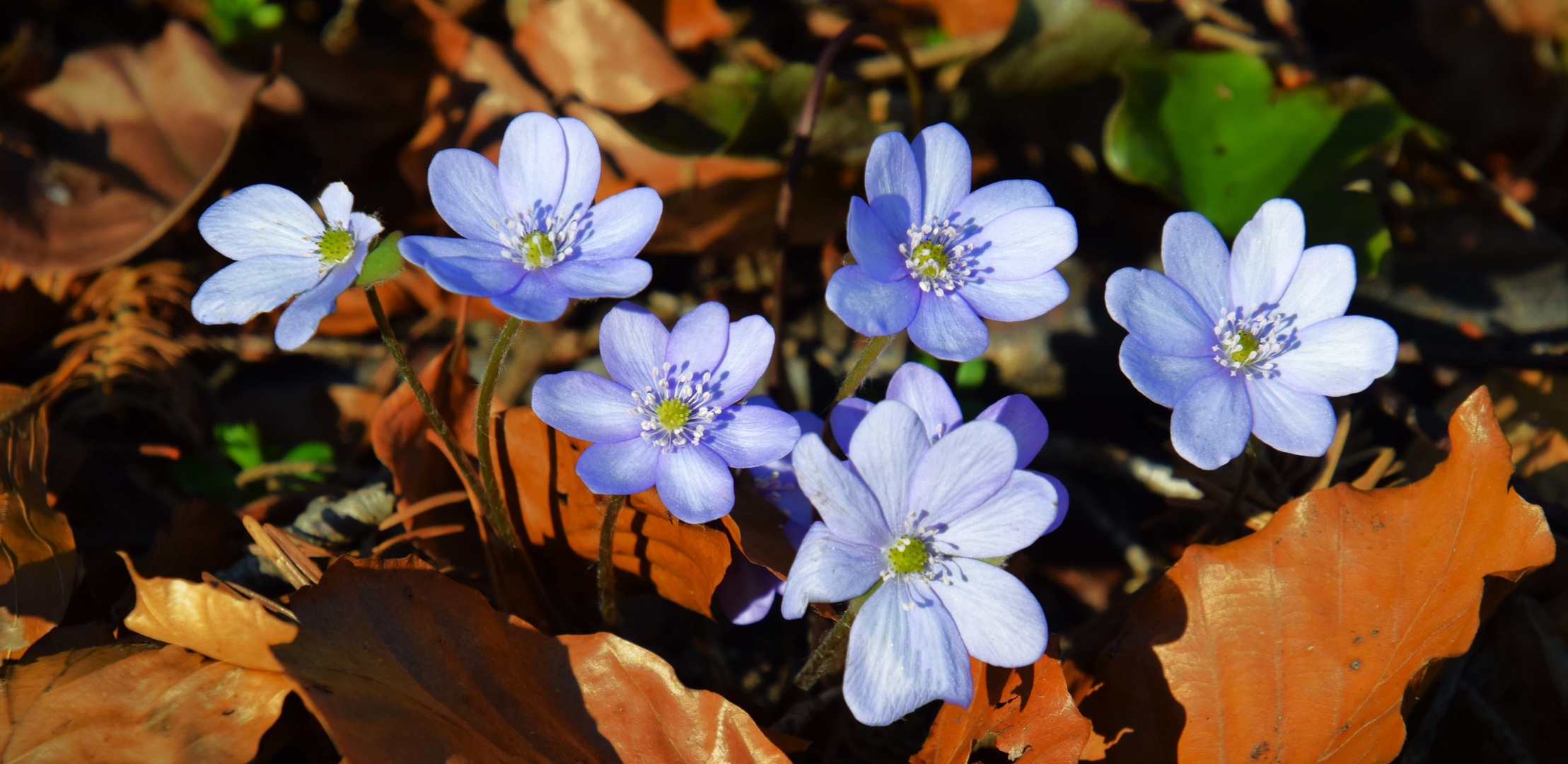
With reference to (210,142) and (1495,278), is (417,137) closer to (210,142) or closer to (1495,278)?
Result: (210,142)

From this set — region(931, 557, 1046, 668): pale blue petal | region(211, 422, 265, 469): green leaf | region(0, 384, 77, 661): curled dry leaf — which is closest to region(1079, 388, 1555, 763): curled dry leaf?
region(931, 557, 1046, 668): pale blue petal

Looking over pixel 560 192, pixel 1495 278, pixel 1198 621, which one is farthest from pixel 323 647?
pixel 1495 278

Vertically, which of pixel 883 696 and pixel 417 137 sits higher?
pixel 417 137

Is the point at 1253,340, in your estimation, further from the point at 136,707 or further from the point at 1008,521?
the point at 136,707

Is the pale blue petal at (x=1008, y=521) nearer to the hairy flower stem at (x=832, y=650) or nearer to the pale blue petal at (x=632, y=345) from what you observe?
the hairy flower stem at (x=832, y=650)

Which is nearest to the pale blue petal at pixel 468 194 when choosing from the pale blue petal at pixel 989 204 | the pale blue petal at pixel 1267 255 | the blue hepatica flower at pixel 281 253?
the blue hepatica flower at pixel 281 253

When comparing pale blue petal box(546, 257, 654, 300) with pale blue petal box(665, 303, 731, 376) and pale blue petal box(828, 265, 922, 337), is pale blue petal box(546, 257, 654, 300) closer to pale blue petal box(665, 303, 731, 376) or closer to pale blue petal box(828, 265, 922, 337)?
pale blue petal box(665, 303, 731, 376)
